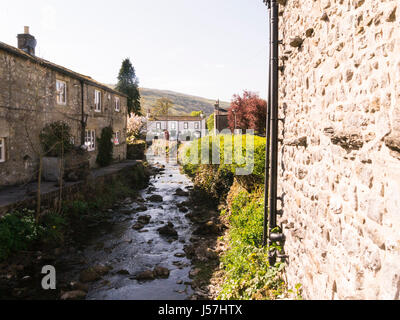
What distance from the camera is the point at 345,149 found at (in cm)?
329

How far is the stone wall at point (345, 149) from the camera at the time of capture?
2.39 metres

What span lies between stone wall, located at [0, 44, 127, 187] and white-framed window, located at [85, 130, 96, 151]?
1.68 metres

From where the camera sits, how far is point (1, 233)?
8570 millimetres

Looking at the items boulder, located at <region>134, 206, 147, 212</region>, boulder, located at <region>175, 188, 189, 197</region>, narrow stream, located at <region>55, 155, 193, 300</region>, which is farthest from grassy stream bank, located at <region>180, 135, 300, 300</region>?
boulder, located at <region>175, 188, 189, 197</region>

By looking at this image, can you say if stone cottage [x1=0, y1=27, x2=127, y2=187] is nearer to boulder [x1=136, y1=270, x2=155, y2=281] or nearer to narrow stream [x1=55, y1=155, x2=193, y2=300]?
narrow stream [x1=55, y1=155, x2=193, y2=300]

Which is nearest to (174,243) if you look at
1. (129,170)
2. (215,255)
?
(215,255)

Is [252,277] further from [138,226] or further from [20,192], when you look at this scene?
[20,192]

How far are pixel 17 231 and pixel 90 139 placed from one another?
11906mm

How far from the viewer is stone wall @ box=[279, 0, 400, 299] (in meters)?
2.39

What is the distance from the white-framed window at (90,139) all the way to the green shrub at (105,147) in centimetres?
51

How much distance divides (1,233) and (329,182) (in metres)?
8.97

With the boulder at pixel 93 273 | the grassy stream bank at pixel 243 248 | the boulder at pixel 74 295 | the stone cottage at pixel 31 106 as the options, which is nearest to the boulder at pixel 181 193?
the grassy stream bank at pixel 243 248

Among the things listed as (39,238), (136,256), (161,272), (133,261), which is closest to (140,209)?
(136,256)

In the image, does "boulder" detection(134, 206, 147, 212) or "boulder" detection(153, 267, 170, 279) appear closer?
"boulder" detection(153, 267, 170, 279)
